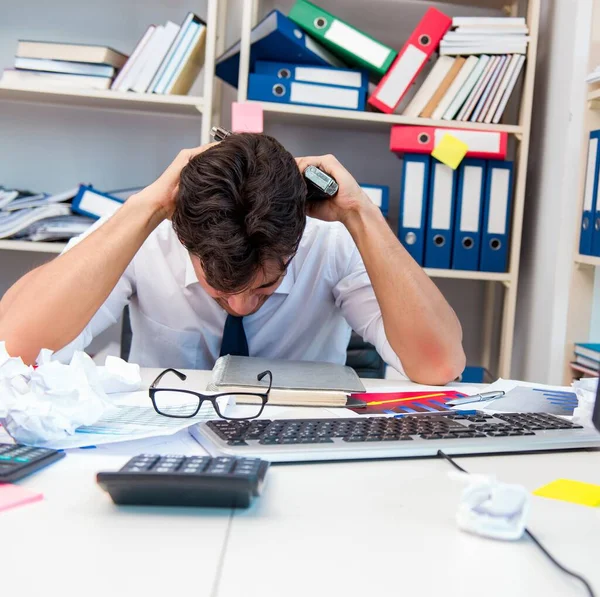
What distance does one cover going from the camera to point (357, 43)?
6.81 feet

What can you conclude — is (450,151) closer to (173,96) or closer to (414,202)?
(414,202)

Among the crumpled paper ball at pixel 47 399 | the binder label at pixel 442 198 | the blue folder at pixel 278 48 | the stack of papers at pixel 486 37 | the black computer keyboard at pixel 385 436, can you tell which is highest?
the stack of papers at pixel 486 37

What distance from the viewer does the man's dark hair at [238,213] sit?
3.43ft

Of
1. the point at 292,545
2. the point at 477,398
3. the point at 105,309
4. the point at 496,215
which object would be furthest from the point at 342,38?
the point at 292,545

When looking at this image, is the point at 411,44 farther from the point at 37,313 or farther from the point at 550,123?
the point at 37,313

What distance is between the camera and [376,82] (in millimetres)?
2281

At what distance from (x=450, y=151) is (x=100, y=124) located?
3.84 ft

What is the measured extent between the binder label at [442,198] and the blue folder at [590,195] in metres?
0.41

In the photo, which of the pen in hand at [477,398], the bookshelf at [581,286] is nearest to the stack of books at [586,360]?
the bookshelf at [581,286]

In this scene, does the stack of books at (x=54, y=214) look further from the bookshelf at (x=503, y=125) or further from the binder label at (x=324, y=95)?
the binder label at (x=324, y=95)

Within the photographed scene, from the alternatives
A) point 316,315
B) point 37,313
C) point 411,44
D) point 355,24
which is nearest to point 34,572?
point 37,313

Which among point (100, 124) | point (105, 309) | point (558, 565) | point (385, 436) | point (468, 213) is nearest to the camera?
point (558, 565)

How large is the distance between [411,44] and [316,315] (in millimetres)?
1024

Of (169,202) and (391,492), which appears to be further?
(169,202)
